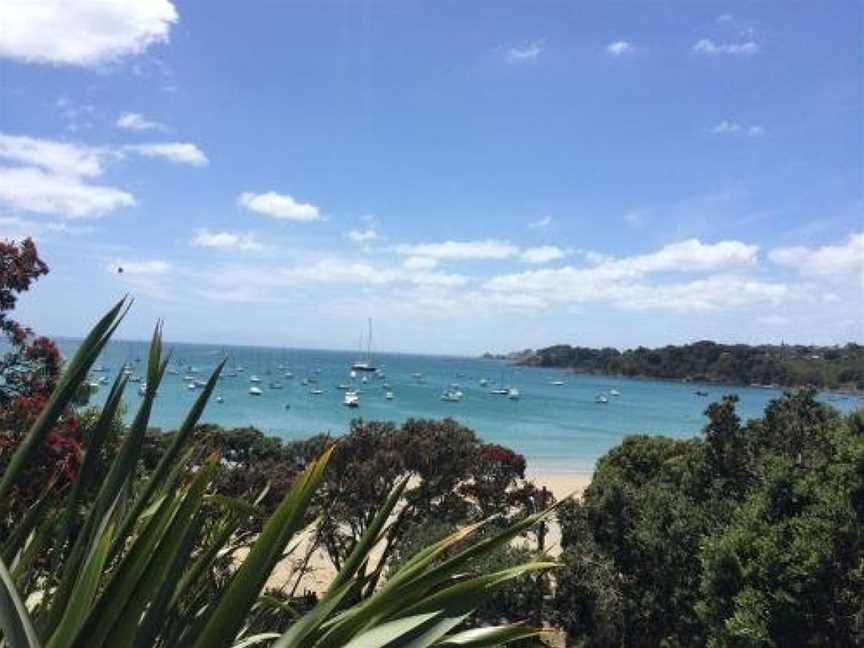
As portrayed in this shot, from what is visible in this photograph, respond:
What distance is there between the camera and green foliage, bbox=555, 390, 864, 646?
981cm

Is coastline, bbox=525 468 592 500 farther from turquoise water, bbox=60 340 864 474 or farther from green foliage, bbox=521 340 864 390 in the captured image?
green foliage, bbox=521 340 864 390

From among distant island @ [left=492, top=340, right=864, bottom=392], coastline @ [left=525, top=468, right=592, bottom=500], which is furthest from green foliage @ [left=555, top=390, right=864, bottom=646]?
distant island @ [left=492, top=340, right=864, bottom=392]

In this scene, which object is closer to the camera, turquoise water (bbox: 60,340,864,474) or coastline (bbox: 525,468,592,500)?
coastline (bbox: 525,468,592,500)

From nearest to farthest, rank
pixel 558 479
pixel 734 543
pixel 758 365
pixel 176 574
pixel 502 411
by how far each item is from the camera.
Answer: pixel 176 574 < pixel 734 543 < pixel 558 479 < pixel 502 411 < pixel 758 365

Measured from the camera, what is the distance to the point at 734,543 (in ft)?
35.7

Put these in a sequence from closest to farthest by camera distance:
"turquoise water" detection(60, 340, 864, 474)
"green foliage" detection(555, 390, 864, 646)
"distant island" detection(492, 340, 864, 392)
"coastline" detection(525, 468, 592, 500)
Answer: "green foliage" detection(555, 390, 864, 646) < "coastline" detection(525, 468, 592, 500) < "turquoise water" detection(60, 340, 864, 474) < "distant island" detection(492, 340, 864, 392)

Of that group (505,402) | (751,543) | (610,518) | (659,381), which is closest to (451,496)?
(610,518)

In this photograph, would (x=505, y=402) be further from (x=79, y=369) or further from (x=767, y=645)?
(x=79, y=369)

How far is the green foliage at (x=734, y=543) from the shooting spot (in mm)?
9812

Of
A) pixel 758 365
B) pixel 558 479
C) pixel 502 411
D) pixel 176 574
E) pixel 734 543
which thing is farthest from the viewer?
pixel 758 365

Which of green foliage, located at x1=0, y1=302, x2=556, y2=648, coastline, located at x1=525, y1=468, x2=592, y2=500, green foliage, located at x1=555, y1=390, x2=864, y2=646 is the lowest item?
coastline, located at x1=525, y1=468, x2=592, y2=500

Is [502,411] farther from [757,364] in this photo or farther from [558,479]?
[757,364]

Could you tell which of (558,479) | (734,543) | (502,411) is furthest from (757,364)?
(734,543)

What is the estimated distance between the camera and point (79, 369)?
2.08m
